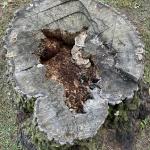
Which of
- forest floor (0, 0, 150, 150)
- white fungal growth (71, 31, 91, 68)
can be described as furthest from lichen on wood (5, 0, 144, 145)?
forest floor (0, 0, 150, 150)

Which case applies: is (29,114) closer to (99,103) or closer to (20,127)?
(20,127)

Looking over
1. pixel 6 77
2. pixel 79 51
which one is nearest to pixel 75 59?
pixel 79 51

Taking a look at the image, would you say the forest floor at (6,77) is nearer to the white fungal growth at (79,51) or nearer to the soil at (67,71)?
the soil at (67,71)

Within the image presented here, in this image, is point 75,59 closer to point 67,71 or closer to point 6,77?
point 67,71

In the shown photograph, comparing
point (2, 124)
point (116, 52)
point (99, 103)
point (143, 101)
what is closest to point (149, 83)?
point (143, 101)

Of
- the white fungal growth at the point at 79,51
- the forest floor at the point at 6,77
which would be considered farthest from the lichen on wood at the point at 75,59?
the forest floor at the point at 6,77
